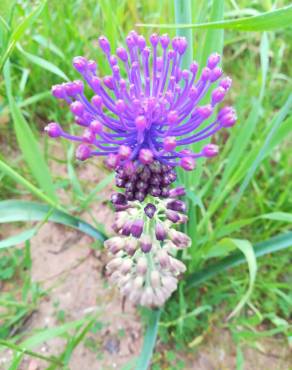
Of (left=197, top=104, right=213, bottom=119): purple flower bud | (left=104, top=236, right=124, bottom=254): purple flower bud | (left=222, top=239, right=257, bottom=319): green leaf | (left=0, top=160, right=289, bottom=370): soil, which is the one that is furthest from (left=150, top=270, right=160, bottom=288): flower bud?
(left=197, top=104, right=213, bottom=119): purple flower bud

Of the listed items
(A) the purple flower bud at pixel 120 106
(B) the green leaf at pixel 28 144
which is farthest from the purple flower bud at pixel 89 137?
(B) the green leaf at pixel 28 144

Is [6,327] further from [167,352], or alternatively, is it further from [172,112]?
[172,112]

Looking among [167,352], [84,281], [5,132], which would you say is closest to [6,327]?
[84,281]

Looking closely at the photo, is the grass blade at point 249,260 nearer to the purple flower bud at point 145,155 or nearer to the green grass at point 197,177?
the green grass at point 197,177

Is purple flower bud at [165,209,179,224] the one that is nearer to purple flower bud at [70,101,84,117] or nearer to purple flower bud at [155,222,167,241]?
purple flower bud at [155,222,167,241]

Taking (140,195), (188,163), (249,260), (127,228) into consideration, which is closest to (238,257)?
(249,260)

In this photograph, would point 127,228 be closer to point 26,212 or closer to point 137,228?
point 137,228
